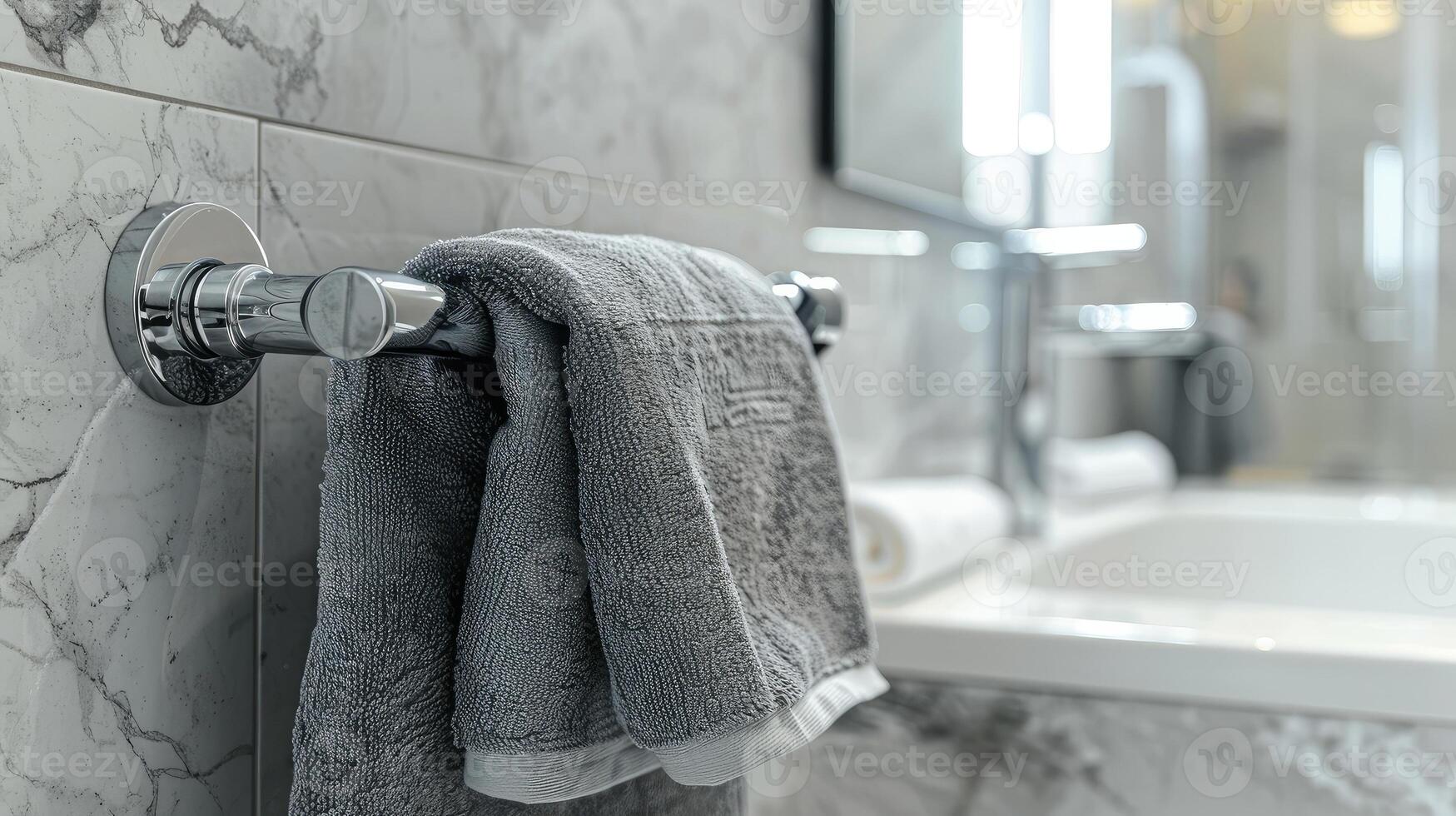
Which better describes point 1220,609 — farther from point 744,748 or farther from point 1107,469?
point 744,748

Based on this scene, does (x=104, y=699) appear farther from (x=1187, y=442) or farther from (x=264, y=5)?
(x=1187, y=442)

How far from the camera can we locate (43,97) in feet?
1.04

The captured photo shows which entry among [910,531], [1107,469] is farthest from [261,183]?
[1107,469]

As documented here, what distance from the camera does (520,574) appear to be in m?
0.34

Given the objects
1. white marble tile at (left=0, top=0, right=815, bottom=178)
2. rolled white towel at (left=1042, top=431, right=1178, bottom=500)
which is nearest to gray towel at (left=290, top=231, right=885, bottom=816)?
white marble tile at (left=0, top=0, right=815, bottom=178)

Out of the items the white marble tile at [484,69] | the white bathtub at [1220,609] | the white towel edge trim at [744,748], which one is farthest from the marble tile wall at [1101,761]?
the white marble tile at [484,69]

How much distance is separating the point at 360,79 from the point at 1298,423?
4.83ft

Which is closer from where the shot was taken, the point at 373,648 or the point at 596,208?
the point at 373,648

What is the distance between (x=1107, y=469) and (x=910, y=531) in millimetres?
555

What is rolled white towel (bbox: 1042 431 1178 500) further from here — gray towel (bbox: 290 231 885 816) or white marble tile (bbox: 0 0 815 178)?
gray towel (bbox: 290 231 885 816)

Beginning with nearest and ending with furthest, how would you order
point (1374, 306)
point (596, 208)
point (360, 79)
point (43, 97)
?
point (43, 97), point (360, 79), point (596, 208), point (1374, 306)

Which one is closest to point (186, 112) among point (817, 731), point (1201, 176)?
point (817, 731)

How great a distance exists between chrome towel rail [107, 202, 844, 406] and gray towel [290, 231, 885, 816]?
1.0 inches

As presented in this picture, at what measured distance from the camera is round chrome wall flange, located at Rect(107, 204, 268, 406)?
34cm
